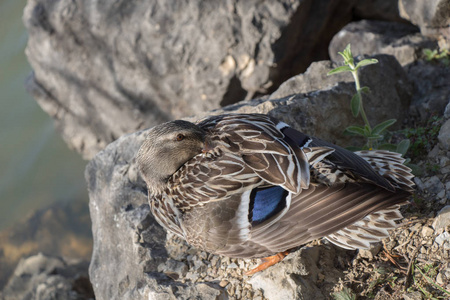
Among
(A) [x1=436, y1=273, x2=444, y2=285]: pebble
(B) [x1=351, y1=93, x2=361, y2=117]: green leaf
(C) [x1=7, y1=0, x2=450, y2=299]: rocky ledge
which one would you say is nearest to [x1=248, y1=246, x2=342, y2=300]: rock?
(C) [x1=7, y1=0, x2=450, y2=299]: rocky ledge

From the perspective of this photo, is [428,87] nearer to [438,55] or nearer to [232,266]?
[438,55]

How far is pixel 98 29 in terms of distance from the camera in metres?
6.01

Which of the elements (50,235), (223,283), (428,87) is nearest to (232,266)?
(223,283)

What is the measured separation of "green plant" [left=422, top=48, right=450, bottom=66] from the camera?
14.4 feet

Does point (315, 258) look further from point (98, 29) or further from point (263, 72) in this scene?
point (98, 29)

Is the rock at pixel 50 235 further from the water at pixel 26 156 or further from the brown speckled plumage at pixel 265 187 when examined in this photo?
the brown speckled plumage at pixel 265 187

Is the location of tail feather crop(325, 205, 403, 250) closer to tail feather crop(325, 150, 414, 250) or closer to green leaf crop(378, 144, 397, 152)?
tail feather crop(325, 150, 414, 250)

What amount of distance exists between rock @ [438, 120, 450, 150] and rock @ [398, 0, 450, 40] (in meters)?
1.37

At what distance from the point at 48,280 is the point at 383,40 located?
4230mm

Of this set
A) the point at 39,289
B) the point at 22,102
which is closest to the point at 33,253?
the point at 39,289

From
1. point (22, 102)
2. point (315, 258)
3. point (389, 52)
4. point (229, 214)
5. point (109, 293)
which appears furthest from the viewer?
point (22, 102)

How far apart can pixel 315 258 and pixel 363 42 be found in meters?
2.85

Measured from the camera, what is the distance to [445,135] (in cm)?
335

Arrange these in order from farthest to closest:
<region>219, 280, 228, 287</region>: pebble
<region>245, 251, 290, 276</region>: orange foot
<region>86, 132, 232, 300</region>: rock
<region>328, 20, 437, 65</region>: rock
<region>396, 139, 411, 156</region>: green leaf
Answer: <region>328, 20, 437, 65</region>: rock
<region>396, 139, 411, 156</region>: green leaf
<region>86, 132, 232, 300</region>: rock
<region>219, 280, 228, 287</region>: pebble
<region>245, 251, 290, 276</region>: orange foot
